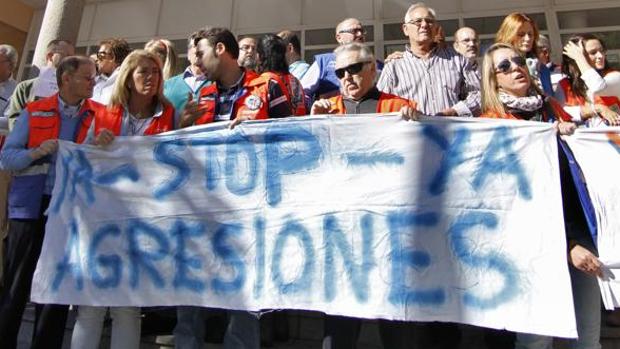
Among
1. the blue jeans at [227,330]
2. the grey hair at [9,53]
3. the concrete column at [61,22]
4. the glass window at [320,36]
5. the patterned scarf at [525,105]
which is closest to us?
the blue jeans at [227,330]

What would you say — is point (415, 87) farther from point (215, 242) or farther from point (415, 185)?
point (215, 242)

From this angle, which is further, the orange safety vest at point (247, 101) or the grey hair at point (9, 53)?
the grey hair at point (9, 53)

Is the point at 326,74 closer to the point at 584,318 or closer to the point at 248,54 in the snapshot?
the point at 248,54

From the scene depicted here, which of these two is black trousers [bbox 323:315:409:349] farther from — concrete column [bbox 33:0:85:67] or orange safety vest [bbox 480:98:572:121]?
concrete column [bbox 33:0:85:67]

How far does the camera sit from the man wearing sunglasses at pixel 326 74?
4134mm

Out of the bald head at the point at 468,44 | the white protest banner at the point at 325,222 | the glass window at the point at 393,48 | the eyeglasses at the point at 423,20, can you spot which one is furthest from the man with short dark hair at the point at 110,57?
the glass window at the point at 393,48

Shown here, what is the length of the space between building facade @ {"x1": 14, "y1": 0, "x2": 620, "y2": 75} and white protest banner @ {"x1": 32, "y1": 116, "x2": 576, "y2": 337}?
5.54m

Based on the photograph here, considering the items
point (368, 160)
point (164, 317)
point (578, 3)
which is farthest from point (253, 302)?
point (578, 3)

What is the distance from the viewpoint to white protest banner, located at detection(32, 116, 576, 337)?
8.39ft

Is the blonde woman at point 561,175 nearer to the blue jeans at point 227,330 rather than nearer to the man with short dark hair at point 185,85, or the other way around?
the blue jeans at point 227,330

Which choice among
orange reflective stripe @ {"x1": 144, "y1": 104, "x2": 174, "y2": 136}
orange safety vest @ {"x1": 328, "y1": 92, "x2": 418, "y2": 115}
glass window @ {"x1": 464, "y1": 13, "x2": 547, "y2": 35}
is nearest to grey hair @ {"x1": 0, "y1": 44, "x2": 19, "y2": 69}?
orange reflective stripe @ {"x1": 144, "y1": 104, "x2": 174, "y2": 136}

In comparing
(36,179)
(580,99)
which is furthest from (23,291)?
(580,99)

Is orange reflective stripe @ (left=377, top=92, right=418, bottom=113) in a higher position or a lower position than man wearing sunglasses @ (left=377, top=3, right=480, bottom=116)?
lower

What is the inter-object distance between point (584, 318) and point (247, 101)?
218 centimetres
